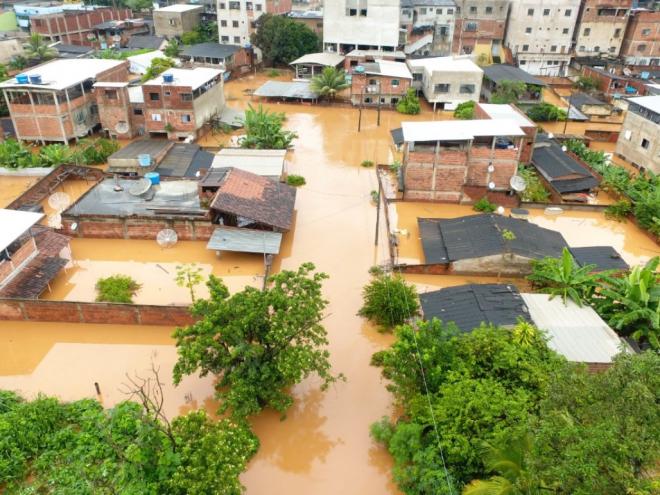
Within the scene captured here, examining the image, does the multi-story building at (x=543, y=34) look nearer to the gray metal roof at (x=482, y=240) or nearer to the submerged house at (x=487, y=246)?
the gray metal roof at (x=482, y=240)

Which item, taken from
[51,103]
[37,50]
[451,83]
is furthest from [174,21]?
[451,83]

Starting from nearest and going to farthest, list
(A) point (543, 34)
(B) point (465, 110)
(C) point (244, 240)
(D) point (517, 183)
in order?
(C) point (244, 240) < (D) point (517, 183) < (B) point (465, 110) < (A) point (543, 34)

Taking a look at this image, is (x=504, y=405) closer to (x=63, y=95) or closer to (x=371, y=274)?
(x=371, y=274)

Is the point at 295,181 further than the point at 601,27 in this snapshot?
No

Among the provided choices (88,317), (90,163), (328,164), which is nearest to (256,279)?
(88,317)

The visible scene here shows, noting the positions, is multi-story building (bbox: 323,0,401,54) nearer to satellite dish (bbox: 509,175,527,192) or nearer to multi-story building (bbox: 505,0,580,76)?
multi-story building (bbox: 505,0,580,76)

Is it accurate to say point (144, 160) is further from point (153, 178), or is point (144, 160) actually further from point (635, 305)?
point (635, 305)
